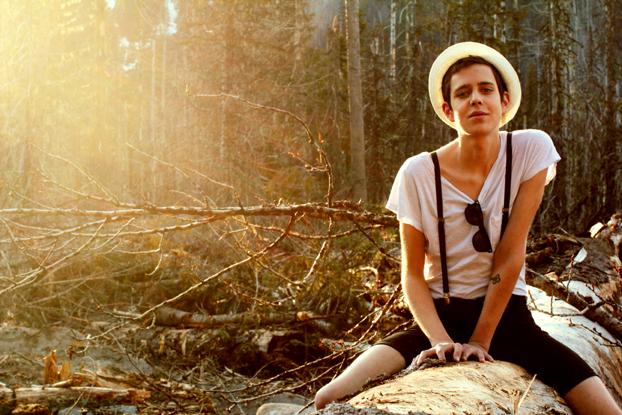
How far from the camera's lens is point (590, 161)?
11.5 metres

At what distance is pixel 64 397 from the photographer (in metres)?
3.79

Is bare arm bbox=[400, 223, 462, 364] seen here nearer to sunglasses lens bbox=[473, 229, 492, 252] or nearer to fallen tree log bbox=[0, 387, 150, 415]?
sunglasses lens bbox=[473, 229, 492, 252]

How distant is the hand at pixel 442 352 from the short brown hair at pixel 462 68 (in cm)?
121

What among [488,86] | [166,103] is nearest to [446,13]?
[166,103]

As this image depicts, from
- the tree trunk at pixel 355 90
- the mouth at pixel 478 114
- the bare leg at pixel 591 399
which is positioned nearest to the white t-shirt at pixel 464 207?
the mouth at pixel 478 114

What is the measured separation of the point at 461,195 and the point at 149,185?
16.0 metres

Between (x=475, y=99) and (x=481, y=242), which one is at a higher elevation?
(x=475, y=99)

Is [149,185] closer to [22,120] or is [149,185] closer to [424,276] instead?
[22,120]

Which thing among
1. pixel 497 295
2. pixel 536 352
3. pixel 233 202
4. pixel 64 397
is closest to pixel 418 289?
pixel 497 295

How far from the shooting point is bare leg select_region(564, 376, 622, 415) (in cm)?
175

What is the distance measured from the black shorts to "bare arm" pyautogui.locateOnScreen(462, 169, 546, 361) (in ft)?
0.31

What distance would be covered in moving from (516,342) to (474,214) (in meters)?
0.59

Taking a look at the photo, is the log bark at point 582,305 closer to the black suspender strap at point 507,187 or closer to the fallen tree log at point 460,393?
the black suspender strap at point 507,187

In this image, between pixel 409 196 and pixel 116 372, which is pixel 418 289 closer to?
pixel 409 196
